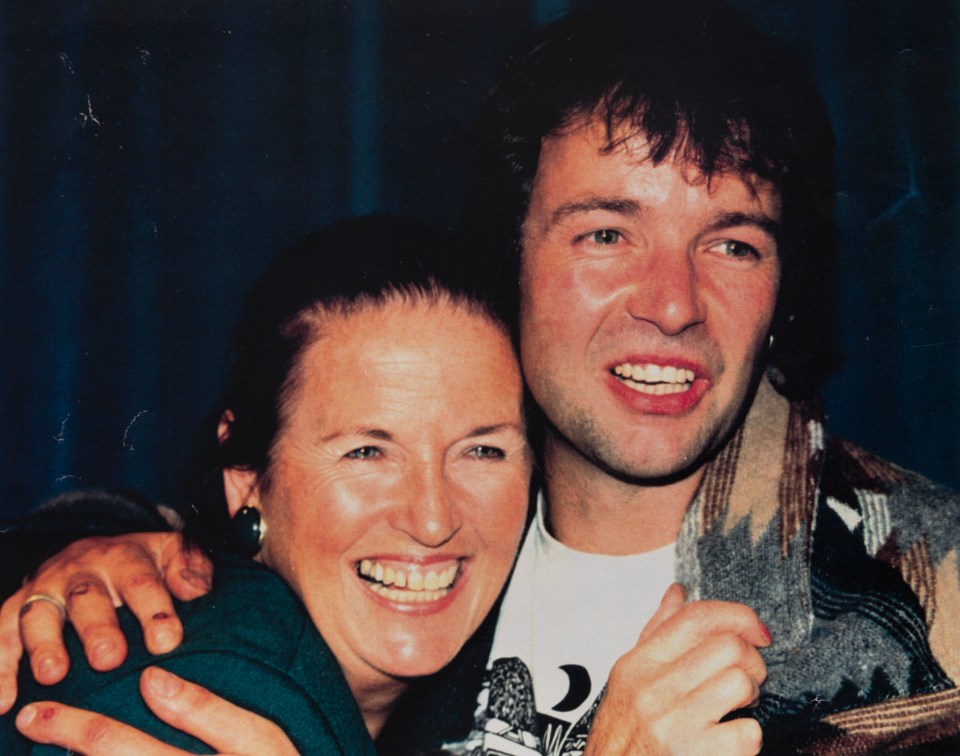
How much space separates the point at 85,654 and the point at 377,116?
104cm

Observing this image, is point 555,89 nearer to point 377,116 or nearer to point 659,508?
point 377,116

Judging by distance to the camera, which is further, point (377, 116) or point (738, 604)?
point (377, 116)

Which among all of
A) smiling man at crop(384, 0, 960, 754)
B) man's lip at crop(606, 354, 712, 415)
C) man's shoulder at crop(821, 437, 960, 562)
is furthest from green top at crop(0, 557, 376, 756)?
man's shoulder at crop(821, 437, 960, 562)

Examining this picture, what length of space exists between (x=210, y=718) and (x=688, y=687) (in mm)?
677

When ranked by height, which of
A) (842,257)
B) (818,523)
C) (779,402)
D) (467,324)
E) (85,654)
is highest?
(842,257)

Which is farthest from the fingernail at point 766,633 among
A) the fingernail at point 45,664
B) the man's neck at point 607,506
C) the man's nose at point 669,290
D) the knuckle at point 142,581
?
the fingernail at point 45,664

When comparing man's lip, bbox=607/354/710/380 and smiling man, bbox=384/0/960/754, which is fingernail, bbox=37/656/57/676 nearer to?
smiling man, bbox=384/0/960/754

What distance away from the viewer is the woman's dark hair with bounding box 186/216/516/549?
5.12 feet

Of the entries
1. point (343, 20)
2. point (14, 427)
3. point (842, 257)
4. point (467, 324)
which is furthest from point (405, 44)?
point (14, 427)

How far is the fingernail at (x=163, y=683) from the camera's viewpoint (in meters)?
1.27

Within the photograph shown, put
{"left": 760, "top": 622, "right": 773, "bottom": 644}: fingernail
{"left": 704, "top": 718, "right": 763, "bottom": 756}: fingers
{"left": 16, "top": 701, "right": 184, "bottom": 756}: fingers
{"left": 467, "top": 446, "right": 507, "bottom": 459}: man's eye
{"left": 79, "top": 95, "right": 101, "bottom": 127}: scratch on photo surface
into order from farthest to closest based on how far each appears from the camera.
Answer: {"left": 79, "top": 95, "right": 101, "bottom": 127}: scratch on photo surface → {"left": 467, "top": 446, "right": 507, "bottom": 459}: man's eye → {"left": 760, "top": 622, "right": 773, "bottom": 644}: fingernail → {"left": 704, "top": 718, "right": 763, "bottom": 756}: fingers → {"left": 16, "top": 701, "right": 184, "bottom": 756}: fingers

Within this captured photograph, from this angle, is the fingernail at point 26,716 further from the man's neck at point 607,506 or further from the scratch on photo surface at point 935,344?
the scratch on photo surface at point 935,344

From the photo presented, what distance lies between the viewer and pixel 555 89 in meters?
1.68

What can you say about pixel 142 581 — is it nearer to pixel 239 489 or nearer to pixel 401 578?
pixel 239 489
